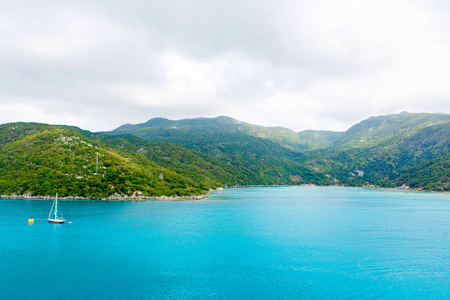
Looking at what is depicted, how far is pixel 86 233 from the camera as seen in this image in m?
64.6

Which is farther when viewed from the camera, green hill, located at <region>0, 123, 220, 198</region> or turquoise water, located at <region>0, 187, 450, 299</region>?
green hill, located at <region>0, 123, 220, 198</region>

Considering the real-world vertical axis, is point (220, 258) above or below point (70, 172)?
below

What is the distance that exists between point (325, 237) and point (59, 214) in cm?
7531

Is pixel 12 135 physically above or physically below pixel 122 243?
above

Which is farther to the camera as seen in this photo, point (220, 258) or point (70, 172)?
point (70, 172)

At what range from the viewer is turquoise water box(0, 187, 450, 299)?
3641cm

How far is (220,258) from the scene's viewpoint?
48969 millimetres

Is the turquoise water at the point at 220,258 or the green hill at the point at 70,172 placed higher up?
the green hill at the point at 70,172

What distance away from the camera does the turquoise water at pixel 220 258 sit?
119 ft

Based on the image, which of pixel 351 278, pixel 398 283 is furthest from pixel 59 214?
pixel 398 283

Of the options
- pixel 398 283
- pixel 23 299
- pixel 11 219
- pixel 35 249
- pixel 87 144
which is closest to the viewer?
pixel 23 299

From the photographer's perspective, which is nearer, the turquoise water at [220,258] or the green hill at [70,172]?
the turquoise water at [220,258]

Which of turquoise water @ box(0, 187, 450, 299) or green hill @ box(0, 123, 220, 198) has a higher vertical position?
green hill @ box(0, 123, 220, 198)

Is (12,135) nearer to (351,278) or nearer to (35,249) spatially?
(35,249)
